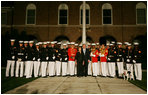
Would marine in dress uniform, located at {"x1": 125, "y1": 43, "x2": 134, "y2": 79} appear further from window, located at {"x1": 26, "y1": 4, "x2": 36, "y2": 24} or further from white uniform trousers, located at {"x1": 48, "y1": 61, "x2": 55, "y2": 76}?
window, located at {"x1": 26, "y1": 4, "x2": 36, "y2": 24}

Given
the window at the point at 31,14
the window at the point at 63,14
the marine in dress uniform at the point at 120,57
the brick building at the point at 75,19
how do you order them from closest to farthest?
the marine in dress uniform at the point at 120,57
the brick building at the point at 75,19
the window at the point at 63,14
the window at the point at 31,14

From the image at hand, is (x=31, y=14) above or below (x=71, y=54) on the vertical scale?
above

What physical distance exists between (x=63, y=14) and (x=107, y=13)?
6052mm

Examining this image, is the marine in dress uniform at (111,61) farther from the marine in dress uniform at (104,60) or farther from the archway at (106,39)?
the archway at (106,39)

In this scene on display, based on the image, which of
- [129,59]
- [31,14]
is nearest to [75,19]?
[31,14]

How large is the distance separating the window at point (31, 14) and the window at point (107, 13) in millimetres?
9612

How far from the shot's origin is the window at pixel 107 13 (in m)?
20.4

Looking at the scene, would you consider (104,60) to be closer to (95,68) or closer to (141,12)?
(95,68)

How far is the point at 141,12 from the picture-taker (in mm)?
20219

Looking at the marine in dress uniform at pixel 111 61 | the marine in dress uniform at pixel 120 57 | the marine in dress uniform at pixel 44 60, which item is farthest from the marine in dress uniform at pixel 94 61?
the marine in dress uniform at pixel 44 60

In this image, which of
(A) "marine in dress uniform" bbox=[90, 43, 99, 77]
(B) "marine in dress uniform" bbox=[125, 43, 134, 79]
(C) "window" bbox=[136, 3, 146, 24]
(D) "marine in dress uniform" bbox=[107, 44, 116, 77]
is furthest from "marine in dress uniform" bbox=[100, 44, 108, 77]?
(C) "window" bbox=[136, 3, 146, 24]

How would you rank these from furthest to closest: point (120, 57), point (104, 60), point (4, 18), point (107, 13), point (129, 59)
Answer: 1. point (4, 18)
2. point (107, 13)
3. point (104, 60)
4. point (120, 57)
5. point (129, 59)

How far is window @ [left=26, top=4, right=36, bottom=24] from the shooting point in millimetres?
20906

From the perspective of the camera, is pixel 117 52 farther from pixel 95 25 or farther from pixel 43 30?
pixel 43 30
